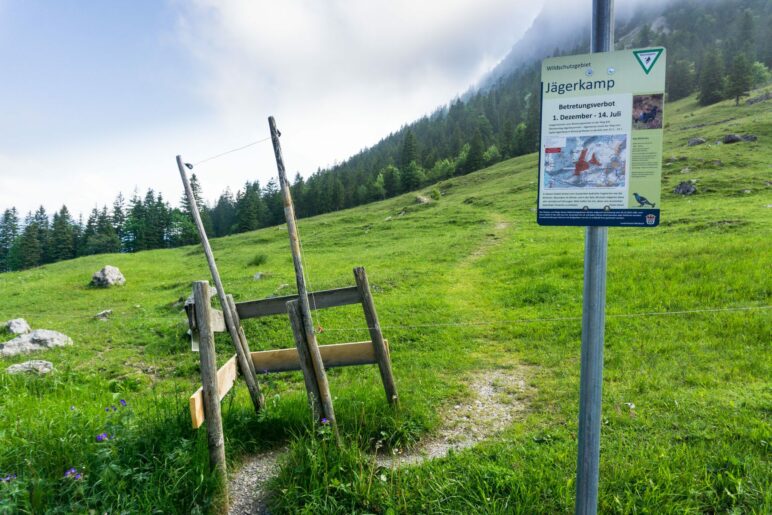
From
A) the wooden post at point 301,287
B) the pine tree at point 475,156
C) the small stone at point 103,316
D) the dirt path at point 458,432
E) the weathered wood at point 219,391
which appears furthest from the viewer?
the pine tree at point 475,156

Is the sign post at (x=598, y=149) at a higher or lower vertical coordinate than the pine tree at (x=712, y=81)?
lower

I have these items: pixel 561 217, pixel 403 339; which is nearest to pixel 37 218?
pixel 403 339

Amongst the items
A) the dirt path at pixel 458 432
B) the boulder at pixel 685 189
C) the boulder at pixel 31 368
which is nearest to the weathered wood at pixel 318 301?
the dirt path at pixel 458 432

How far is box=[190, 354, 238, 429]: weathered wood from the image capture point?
4.12m

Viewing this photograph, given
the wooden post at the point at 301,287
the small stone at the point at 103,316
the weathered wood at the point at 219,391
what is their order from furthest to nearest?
the small stone at the point at 103,316 → the wooden post at the point at 301,287 → the weathered wood at the point at 219,391

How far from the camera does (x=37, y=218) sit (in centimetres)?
9188

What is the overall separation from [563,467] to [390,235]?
94.9 ft

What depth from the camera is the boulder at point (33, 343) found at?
11.2m

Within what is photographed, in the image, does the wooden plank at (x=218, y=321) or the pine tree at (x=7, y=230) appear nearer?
the wooden plank at (x=218, y=321)

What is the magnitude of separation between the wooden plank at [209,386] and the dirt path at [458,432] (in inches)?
16.6

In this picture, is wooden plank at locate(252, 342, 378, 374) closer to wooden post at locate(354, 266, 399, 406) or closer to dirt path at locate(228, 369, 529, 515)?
wooden post at locate(354, 266, 399, 406)

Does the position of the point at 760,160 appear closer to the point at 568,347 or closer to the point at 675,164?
the point at 675,164

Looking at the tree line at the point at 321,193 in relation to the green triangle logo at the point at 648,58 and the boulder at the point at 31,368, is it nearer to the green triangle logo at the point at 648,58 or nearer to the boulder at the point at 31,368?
the boulder at the point at 31,368

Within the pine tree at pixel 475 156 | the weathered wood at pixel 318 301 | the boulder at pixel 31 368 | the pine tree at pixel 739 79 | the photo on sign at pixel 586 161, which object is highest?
the pine tree at pixel 739 79
